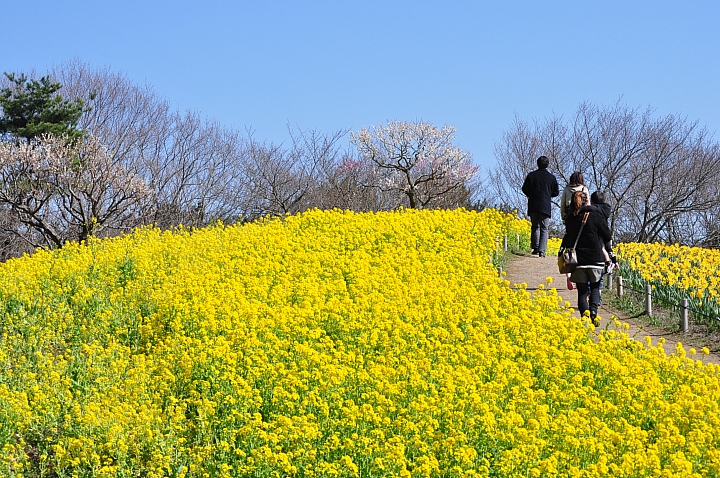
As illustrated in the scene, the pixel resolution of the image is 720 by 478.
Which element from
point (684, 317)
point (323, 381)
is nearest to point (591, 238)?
point (684, 317)

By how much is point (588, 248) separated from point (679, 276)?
5.72 metres

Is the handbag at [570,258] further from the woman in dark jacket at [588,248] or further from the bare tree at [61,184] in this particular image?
the bare tree at [61,184]

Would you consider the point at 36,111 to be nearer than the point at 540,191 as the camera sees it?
No

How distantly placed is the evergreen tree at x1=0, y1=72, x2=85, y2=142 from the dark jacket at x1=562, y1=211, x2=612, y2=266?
25.6 metres

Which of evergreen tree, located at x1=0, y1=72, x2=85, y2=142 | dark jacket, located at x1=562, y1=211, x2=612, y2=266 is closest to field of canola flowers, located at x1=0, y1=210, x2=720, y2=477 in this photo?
dark jacket, located at x1=562, y1=211, x2=612, y2=266

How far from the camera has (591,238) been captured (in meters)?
10.9

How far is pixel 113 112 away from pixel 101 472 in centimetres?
3703

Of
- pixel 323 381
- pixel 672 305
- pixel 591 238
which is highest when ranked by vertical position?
pixel 591 238

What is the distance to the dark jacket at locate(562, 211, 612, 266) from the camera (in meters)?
10.9

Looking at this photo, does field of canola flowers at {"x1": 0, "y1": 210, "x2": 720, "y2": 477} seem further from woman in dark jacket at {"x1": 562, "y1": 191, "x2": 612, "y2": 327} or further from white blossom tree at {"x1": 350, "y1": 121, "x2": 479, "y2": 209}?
white blossom tree at {"x1": 350, "y1": 121, "x2": 479, "y2": 209}

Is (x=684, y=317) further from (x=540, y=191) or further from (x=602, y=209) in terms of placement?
(x=540, y=191)

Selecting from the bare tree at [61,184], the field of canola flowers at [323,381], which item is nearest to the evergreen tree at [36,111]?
the bare tree at [61,184]

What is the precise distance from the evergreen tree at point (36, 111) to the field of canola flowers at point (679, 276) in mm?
22596

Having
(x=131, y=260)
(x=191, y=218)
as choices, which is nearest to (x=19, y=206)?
(x=191, y=218)
